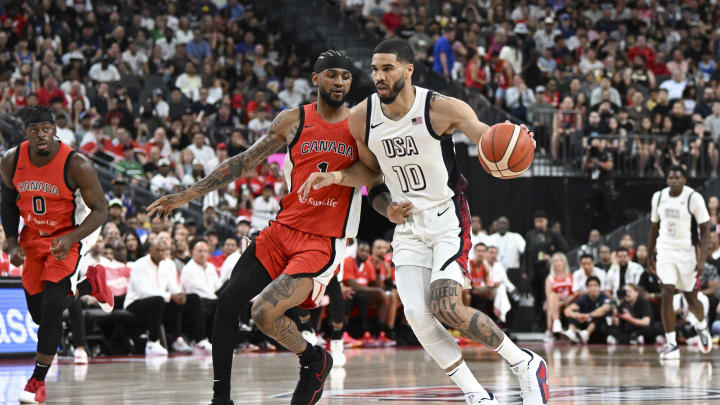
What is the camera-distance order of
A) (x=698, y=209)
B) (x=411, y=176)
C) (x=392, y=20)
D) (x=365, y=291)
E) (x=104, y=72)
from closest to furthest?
1. (x=411, y=176)
2. (x=698, y=209)
3. (x=365, y=291)
4. (x=104, y=72)
5. (x=392, y=20)

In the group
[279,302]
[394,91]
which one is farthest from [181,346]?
[394,91]

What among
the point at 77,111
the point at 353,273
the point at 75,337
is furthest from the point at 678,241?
the point at 77,111

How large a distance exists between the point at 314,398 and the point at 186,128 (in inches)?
546

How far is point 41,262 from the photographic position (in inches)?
347

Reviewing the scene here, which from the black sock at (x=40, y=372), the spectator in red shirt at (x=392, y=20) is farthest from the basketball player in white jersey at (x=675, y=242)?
the spectator in red shirt at (x=392, y=20)

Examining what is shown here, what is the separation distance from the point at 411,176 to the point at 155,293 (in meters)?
8.82

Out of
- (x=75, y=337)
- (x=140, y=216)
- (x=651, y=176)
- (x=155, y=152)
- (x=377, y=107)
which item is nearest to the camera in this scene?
(x=377, y=107)

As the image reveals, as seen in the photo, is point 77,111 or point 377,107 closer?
point 377,107

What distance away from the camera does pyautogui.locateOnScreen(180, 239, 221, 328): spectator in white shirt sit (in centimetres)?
1584

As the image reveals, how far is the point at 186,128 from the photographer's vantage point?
67.9 ft

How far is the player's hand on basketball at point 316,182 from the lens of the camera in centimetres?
675

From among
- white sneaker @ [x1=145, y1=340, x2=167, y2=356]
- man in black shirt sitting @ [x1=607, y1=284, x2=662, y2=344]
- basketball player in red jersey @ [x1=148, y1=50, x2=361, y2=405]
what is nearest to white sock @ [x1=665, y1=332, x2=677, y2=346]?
man in black shirt sitting @ [x1=607, y1=284, x2=662, y2=344]

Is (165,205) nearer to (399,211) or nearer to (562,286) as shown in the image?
(399,211)

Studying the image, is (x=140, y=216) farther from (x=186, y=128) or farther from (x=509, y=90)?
(x=509, y=90)
